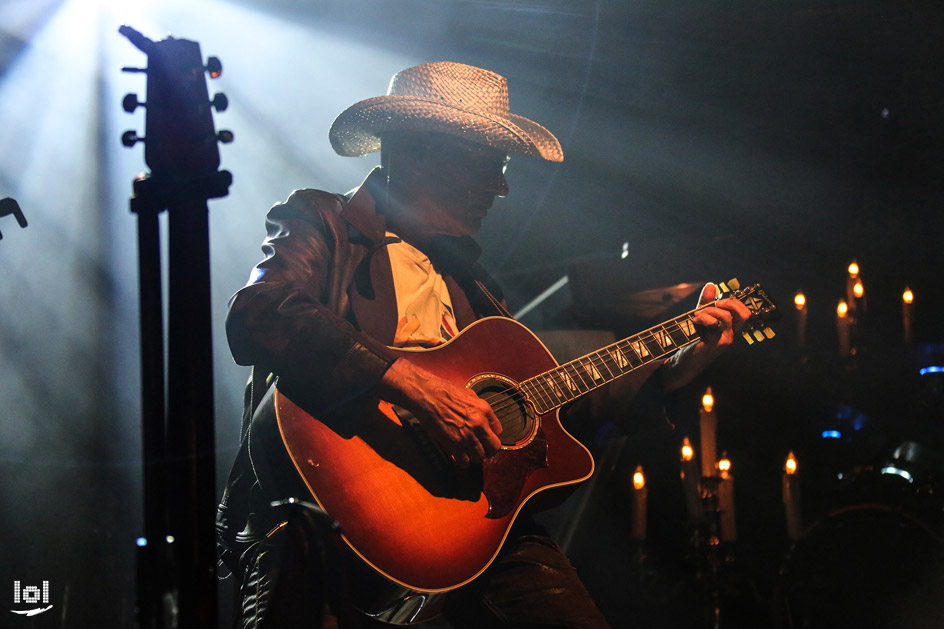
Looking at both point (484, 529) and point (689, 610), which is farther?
point (689, 610)

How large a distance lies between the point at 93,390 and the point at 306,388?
2.61m

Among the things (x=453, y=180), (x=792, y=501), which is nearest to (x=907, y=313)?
(x=792, y=501)

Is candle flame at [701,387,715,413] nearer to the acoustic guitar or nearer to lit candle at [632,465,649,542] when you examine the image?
lit candle at [632,465,649,542]

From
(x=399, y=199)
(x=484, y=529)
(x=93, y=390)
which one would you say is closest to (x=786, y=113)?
(x=399, y=199)

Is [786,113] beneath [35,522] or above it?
above

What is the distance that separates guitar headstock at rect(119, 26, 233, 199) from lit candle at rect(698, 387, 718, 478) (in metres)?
3.39

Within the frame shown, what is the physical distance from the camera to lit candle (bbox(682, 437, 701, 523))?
4.27m

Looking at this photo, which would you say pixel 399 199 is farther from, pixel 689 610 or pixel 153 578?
pixel 689 610

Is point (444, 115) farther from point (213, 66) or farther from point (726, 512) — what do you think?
point (726, 512)

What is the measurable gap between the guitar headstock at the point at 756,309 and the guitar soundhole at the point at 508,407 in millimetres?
1043

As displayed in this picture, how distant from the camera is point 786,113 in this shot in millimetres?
4781

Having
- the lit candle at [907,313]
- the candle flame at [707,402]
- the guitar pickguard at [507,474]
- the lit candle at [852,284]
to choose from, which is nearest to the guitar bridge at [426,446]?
the guitar pickguard at [507,474]

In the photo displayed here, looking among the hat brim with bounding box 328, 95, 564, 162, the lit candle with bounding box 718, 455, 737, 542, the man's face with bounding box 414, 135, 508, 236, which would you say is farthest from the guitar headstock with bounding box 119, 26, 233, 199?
the lit candle with bounding box 718, 455, 737, 542

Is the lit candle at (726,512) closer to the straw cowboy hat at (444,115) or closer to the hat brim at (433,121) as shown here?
the straw cowboy hat at (444,115)
